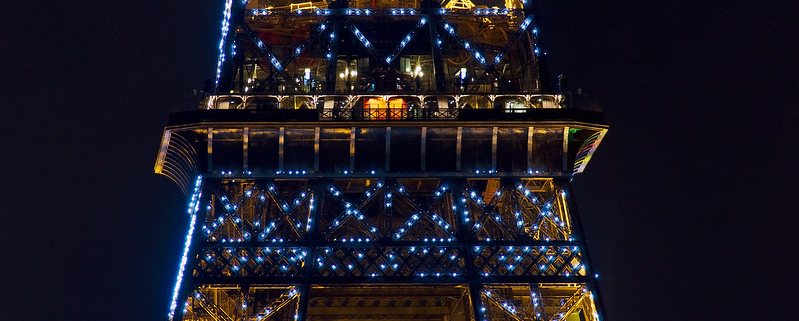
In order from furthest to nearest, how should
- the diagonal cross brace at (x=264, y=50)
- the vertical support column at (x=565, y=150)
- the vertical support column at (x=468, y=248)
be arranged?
the diagonal cross brace at (x=264, y=50) < the vertical support column at (x=565, y=150) < the vertical support column at (x=468, y=248)

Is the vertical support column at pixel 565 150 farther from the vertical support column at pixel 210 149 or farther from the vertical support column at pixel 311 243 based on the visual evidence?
the vertical support column at pixel 210 149

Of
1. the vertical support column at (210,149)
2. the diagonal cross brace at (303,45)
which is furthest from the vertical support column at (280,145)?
the diagonal cross brace at (303,45)

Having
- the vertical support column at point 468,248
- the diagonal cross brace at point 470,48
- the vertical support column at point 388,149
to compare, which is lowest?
the vertical support column at point 468,248

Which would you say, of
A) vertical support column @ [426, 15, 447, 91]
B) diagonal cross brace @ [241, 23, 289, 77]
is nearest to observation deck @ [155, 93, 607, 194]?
vertical support column @ [426, 15, 447, 91]

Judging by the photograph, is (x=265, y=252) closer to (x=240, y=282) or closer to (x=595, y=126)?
(x=240, y=282)

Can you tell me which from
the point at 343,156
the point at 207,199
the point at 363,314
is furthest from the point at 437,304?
the point at 207,199

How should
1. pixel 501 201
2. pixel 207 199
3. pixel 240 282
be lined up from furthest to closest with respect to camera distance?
pixel 501 201 → pixel 207 199 → pixel 240 282

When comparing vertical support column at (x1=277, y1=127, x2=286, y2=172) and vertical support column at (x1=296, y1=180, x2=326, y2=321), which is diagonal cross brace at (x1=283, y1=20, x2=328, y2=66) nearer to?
vertical support column at (x1=277, y1=127, x2=286, y2=172)

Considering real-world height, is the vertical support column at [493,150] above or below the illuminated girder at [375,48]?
below

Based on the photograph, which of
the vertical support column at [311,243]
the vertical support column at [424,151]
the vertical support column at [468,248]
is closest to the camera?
the vertical support column at [311,243]
